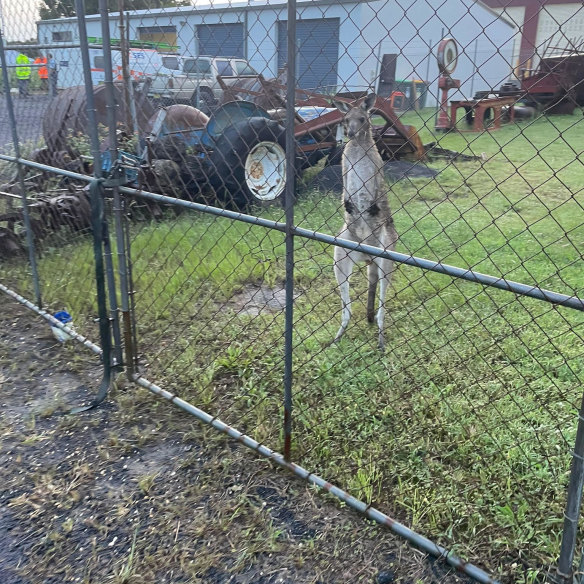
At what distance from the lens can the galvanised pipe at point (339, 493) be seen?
225 cm

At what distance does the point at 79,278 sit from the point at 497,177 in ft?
23.7

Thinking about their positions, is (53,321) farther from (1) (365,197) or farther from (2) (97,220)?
(1) (365,197)

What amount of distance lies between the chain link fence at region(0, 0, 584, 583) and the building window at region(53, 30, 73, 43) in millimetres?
Result: 36

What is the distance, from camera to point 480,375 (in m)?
3.66

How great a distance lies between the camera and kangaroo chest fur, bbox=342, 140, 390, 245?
4117mm

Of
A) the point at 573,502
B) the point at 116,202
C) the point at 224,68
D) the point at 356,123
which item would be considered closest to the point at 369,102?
the point at 356,123

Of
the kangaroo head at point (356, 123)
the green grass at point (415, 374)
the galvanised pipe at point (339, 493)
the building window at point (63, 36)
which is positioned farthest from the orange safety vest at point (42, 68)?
the galvanised pipe at point (339, 493)

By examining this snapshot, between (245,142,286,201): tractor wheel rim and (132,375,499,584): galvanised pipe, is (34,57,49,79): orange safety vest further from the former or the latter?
(132,375,499,584): galvanised pipe

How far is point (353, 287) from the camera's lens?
5348 millimetres

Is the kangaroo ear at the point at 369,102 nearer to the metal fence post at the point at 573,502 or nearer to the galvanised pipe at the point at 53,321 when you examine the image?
the metal fence post at the point at 573,502

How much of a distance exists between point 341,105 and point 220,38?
92 cm

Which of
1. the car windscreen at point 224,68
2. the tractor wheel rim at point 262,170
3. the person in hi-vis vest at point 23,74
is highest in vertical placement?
the car windscreen at point 224,68

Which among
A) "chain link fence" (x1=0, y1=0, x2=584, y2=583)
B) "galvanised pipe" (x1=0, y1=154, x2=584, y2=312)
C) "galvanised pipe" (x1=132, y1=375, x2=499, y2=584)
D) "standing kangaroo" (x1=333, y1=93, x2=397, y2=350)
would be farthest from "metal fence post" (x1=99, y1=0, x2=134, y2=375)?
"standing kangaroo" (x1=333, y1=93, x2=397, y2=350)

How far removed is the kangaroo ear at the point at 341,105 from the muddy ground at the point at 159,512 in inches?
87.0
